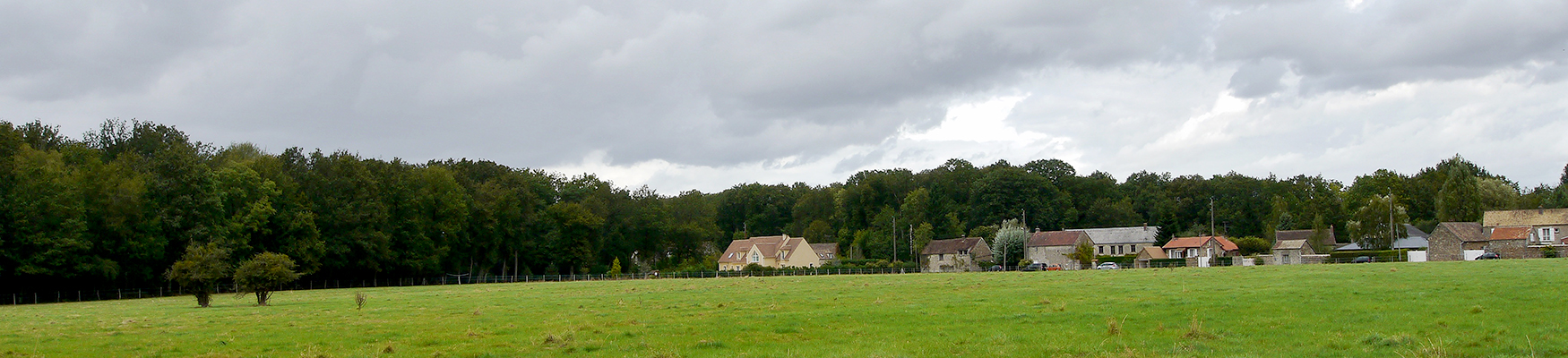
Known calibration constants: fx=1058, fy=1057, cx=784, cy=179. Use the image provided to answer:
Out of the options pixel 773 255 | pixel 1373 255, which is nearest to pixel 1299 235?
pixel 1373 255

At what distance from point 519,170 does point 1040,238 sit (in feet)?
197

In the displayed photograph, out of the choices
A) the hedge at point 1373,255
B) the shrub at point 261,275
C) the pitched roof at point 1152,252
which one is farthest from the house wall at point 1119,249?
the shrub at point 261,275

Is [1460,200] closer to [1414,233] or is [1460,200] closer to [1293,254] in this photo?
[1414,233]

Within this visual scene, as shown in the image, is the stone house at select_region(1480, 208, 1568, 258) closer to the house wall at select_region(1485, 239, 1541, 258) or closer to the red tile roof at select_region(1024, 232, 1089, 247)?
the house wall at select_region(1485, 239, 1541, 258)

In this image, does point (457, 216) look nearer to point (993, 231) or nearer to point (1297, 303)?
point (993, 231)

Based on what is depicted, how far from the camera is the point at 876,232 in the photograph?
132 metres

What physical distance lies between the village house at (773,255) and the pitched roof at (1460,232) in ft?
208

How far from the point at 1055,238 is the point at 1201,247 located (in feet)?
69.7

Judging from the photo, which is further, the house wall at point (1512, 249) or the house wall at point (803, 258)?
the house wall at point (803, 258)

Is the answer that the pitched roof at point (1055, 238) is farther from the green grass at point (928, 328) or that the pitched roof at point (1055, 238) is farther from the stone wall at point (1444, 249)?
the green grass at point (928, 328)

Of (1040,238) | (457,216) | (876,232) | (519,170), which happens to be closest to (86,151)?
(457,216)

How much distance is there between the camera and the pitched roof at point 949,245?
122188 mm

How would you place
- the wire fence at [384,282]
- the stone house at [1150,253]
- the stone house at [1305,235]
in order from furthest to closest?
the stone house at [1305,235] < the stone house at [1150,253] < the wire fence at [384,282]

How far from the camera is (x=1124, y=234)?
12600 centimetres
